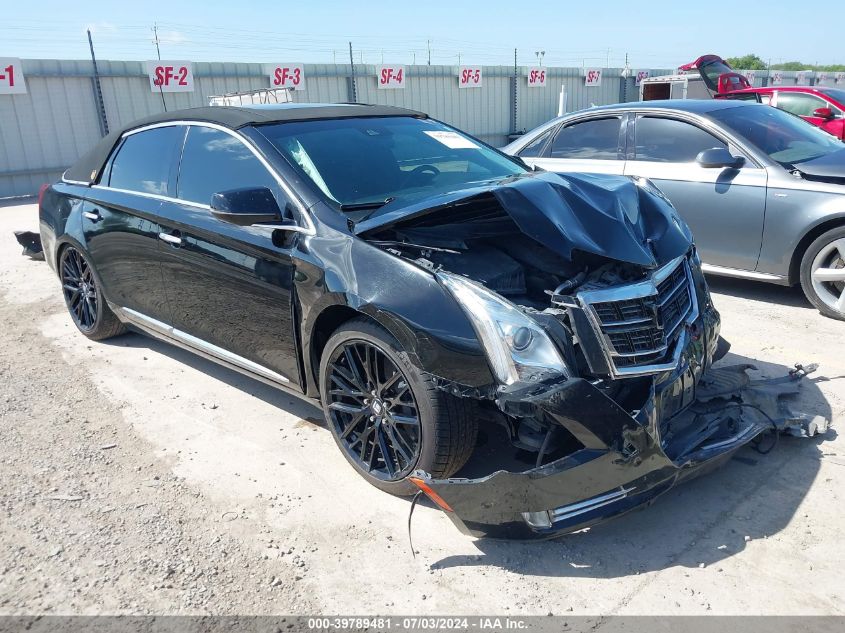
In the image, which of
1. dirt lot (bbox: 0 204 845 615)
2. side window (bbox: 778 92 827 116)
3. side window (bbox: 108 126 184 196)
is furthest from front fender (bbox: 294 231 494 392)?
side window (bbox: 778 92 827 116)

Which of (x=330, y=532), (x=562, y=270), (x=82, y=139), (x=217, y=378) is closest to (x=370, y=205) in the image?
(x=562, y=270)

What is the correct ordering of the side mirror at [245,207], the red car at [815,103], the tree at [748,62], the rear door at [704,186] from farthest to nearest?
the tree at [748,62] < the red car at [815,103] < the rear door at [704,186] < the side mirror at [245,207]

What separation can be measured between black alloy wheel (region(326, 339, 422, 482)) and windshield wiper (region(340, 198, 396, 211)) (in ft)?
2.21

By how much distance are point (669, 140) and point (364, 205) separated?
12.3ft

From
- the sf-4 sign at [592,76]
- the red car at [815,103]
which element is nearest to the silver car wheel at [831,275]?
the red car at [815,103]

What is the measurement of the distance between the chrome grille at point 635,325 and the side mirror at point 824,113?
9.17 meters

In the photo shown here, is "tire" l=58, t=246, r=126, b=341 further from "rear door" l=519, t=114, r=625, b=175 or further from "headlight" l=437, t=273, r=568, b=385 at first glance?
"rear door" l=519, t=114, r=625, b=175

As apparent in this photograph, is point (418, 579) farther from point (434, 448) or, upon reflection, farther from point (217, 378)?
point (217, 378)

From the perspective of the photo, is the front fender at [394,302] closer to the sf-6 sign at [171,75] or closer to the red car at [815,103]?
the red car at [815,103]

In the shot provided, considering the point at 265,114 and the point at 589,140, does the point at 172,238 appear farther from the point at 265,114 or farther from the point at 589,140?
the point at 589,140

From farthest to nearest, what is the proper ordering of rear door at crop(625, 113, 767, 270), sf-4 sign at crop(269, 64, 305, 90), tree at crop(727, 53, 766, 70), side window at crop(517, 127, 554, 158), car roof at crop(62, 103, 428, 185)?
tree at crop(727, 53, 766, 70) → sf-4 sign at crop(269, 64, 305, 90) → side window at crop(517, 127, 554, 158) → rear door at crop(625, 113, 767, 270) → car roof at crop(62, 103, 428, 185)

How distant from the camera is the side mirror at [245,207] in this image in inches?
135

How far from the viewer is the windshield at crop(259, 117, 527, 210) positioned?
3.64m

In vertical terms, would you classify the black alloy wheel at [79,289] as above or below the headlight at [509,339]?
below
